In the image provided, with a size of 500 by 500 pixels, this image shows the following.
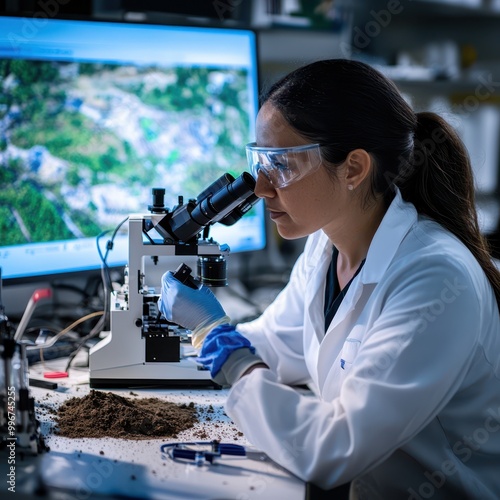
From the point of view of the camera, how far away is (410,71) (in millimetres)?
3846

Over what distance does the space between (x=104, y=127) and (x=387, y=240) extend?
0.99m

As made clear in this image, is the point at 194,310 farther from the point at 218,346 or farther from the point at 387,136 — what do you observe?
the point at 387,136

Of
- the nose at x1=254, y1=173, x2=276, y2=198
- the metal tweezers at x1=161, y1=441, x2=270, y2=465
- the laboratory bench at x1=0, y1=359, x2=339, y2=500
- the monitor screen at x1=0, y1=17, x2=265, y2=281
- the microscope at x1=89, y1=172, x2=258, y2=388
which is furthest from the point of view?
the monitor screen at x1=0, y1=17, x2=265, y2=281

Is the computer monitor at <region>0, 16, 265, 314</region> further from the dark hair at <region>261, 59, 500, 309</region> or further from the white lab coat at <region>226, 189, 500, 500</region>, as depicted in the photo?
the white lab coat at <region>226, 189, 500, 500</region>

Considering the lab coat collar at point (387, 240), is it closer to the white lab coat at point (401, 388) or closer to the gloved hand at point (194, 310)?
the white lab coat at point (401, 388)

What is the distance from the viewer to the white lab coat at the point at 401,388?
118cm

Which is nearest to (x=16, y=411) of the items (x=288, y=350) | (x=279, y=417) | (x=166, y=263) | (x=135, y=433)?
(x=135, y=433)

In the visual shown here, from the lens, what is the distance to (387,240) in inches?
56.5

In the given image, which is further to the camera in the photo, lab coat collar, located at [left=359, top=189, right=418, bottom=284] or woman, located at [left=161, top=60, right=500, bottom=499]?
lab coat collar, located at [left=359, top=189, right=418, bottom=284]

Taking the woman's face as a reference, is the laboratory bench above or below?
below

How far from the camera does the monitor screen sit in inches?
73.9

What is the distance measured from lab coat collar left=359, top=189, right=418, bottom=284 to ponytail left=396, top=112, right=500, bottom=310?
7cm

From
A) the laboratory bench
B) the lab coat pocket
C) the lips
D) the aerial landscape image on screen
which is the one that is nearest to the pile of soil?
the laboratory bench

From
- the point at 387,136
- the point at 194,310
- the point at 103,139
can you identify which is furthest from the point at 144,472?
the point at 103,139
